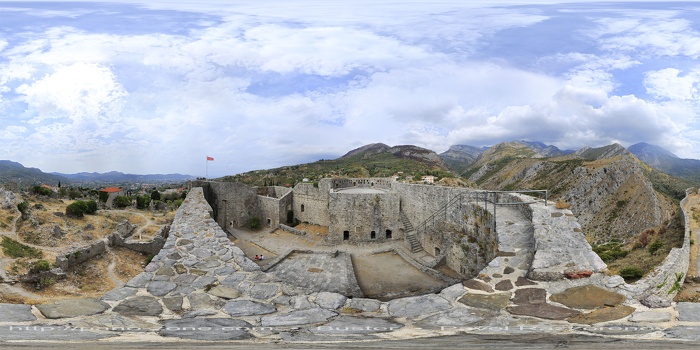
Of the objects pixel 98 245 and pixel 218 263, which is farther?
pixel 98 245

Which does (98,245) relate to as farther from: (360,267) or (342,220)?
(342,220)

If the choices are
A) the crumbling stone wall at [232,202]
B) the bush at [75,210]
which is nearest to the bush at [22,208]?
the bush at [75,210]

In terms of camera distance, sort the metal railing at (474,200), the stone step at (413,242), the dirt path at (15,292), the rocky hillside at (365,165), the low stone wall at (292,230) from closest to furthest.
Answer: the metal railing at (474,200), the dirt path at (15,292), the stone step at (413,242), the low stone wall at (292,230), the rocky hillside at (365,165)

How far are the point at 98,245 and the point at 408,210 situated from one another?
1739 cm

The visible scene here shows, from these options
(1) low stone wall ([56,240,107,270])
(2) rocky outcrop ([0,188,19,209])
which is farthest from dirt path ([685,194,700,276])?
(2) rocky outcrop ([0,188,19,209])

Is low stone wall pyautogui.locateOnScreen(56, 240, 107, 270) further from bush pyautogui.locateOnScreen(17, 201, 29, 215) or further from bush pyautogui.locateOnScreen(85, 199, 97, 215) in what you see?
bush pyautogui.locateOnScreen(85, 199, 97, 215)

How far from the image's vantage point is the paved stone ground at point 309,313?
3.48 metres

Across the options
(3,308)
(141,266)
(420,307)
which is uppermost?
(3,308)

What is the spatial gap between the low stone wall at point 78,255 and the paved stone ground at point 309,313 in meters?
12.2

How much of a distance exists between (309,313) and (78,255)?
15.3 m

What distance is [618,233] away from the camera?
43688 millimetres

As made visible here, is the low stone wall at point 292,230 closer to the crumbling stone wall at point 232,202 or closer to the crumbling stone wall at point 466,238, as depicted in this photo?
the crumbling stone wall at point 232,202

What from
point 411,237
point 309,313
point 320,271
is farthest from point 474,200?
point 309,313

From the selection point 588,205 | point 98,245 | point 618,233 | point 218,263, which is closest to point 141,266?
point 98,245
